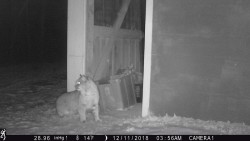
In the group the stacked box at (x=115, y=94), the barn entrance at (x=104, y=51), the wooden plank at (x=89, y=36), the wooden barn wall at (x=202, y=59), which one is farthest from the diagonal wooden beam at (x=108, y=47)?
the wooden barn wall at (x=202, y=59)

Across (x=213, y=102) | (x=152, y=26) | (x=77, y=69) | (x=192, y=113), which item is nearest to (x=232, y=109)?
(x=213, y=102)

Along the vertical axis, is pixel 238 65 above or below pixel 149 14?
below

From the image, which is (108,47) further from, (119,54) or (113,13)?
(113,13)

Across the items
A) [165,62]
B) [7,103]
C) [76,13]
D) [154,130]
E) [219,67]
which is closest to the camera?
[154,130]

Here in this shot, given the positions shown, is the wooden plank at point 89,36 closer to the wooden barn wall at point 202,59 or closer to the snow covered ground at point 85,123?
the snow covered ground at point 85,123

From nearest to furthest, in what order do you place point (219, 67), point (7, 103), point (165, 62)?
point (219, 67), point (165, 62), point (7, 103)

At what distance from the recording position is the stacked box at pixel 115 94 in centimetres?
748

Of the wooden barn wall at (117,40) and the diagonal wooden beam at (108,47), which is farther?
the diagonal wooden beam at (108,47)

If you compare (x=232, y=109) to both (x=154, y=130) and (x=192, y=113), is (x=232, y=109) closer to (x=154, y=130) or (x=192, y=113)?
(x=192, y=113)

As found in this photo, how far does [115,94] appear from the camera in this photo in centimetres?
761

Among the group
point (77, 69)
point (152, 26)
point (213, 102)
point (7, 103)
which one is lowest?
point (7, 103)

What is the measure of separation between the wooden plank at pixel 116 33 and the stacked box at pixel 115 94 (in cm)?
134

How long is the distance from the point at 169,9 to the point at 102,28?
2394mm

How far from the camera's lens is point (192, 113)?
6.23 metres
